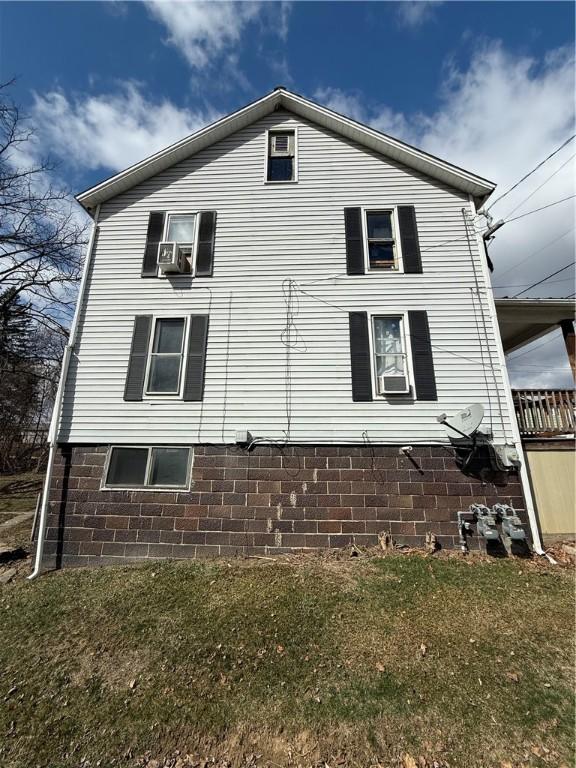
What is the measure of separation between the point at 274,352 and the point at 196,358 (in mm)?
1605

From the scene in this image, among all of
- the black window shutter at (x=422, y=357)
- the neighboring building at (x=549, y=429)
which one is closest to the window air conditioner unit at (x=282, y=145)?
the black window shutter at (x=422, y=357)

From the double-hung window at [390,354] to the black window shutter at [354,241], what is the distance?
120 centimetres

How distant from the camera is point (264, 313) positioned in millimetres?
7367

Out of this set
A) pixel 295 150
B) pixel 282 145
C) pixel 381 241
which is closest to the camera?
pixel 381 241

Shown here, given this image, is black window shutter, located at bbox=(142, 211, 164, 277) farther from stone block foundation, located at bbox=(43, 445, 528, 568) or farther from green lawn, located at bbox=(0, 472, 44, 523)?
green lawn, located at bbox=(0, 472, 44, 523)

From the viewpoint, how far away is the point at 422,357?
6.96 metres

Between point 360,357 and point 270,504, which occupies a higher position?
point 360,357

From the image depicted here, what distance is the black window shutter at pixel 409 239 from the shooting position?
7.52m

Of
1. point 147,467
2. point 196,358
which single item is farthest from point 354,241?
point 147,467

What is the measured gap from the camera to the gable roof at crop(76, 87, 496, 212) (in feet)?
25.7

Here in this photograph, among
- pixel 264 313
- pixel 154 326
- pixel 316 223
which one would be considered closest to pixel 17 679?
pixel 154 326

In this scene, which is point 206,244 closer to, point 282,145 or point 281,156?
point 281,156

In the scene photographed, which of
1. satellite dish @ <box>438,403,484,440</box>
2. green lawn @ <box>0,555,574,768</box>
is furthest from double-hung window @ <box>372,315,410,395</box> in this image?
green lawn @ <box>0,555,574,768</box>

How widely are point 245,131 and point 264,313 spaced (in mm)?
5117
